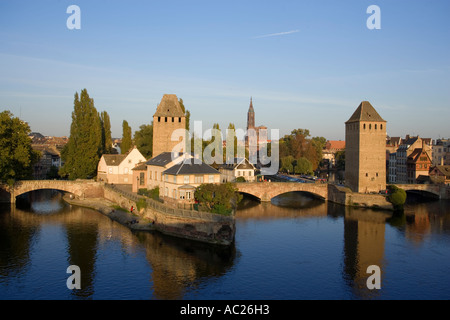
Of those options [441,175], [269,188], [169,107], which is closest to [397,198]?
[269,188]

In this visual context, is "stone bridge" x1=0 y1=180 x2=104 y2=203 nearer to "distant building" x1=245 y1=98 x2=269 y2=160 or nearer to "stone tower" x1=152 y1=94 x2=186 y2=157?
"stone tower" x1=152 y1=94 x2=186 y2=157

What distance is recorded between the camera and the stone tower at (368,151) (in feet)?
205

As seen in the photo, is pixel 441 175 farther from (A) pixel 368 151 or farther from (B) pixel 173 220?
(B) pixel 173 220

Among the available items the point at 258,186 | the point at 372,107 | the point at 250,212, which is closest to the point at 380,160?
the point at 372,107

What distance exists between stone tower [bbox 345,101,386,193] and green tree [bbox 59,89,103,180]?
129 ft

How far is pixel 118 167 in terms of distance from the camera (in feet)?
201

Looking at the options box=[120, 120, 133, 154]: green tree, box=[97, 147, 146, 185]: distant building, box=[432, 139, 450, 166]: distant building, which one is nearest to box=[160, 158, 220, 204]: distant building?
box=[97, 147, 146, 185]: distant building

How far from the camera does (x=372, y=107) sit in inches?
2517

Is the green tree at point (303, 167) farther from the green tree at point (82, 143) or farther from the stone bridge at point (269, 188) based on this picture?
the green tree at point (82, 143)

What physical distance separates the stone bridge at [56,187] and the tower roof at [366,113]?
128ft

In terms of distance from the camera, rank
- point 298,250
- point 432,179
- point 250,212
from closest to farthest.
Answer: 1. point 298,250
2. point 250,212
3. point 432,179
